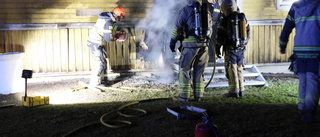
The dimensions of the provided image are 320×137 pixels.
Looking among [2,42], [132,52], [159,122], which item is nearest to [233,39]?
[159,122]

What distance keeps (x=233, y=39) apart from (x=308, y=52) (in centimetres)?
263

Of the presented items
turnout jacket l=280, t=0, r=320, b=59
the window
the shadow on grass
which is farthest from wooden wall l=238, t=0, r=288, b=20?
turnout jacket l=280, t=0, r=320, b=59

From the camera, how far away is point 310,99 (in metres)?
4.45

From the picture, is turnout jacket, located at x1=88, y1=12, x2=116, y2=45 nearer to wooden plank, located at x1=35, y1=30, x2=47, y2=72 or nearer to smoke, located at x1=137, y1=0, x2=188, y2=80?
smoke, located at x1=137, y1=0, x2=188, y2=80

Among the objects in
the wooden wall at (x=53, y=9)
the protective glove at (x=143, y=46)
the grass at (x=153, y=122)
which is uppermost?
the wooden wall at (x=53, y=9)

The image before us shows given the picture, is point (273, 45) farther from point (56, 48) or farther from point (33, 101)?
point (33, 101)

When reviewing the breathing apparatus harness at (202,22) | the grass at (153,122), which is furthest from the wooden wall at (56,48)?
the breathing apparatus harness at (202,22)

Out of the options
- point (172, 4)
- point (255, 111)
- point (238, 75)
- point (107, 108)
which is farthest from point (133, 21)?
point (255, 111)

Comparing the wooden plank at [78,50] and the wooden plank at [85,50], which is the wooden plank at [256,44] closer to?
the wooden plank at [85,50]

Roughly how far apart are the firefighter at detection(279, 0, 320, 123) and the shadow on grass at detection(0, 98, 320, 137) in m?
0.29

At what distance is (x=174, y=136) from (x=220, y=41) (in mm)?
3498

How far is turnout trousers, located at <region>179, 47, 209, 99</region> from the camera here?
6.37m

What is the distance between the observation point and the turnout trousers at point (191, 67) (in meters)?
6.37

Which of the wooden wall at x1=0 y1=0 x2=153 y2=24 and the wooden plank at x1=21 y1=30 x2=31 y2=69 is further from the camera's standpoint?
the wooden plank at x1=21 y1=30 x2=31 y2=69
